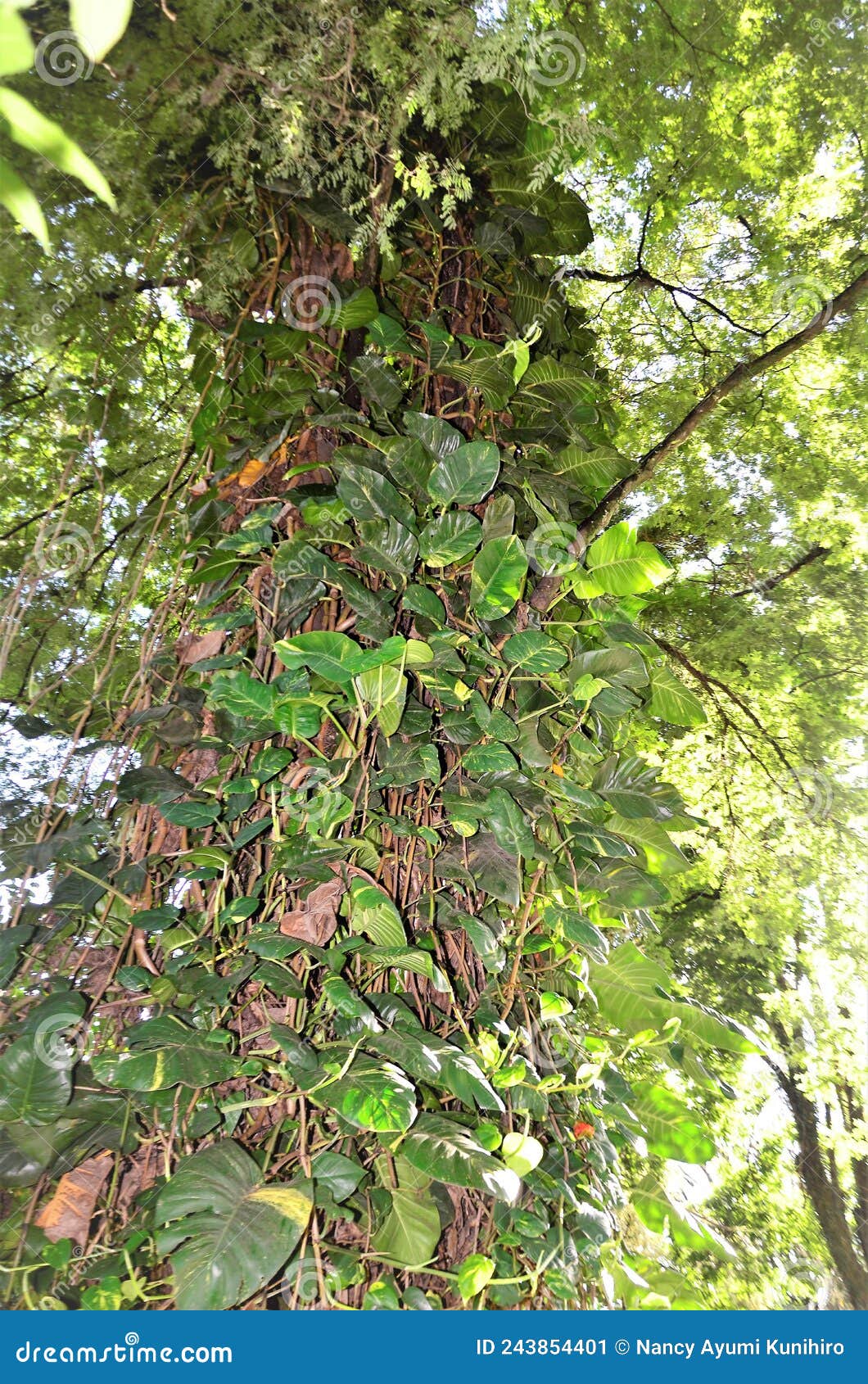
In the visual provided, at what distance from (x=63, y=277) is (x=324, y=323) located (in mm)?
766

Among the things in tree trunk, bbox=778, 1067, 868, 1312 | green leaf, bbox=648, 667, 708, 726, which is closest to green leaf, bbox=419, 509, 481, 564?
green leaf, bbox=648, 667, 708, 726

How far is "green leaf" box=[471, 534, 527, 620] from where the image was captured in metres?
0.94

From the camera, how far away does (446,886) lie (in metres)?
1.01

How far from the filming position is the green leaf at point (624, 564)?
3.35ft

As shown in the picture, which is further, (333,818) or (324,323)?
(324,323)

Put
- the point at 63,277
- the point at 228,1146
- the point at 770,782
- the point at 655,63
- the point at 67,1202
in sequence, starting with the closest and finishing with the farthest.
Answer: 1. the point at 228,1146
2. the point at 67,1202
3. the point at 63,277
4. the point at 655,63
5. the point at 770,782

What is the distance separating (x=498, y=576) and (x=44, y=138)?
692 millimetres

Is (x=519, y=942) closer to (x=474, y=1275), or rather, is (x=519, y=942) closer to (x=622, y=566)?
(x=474, y=1275)

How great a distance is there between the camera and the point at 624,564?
1028 millimetres

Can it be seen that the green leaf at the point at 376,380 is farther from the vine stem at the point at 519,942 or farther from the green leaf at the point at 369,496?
the vine stem at the point at 519,942

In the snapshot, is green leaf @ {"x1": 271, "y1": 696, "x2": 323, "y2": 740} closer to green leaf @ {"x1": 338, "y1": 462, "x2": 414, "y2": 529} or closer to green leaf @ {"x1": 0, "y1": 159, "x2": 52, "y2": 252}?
green leaf @ {"x1": 338, "y1": 462, "x2": 414, "y2": 529}

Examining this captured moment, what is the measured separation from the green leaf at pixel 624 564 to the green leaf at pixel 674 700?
0.20 metres
